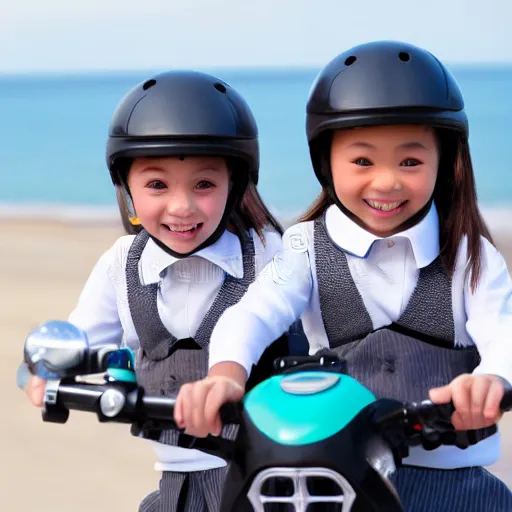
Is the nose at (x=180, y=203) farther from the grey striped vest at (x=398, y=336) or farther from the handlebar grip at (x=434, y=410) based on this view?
the handlebar grip at (x=434, y=410)

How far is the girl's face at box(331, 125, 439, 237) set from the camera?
134 inches

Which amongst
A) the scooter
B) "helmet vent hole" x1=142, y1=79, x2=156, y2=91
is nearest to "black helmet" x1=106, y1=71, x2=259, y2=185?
"helmet vent hole" x1=142, y1=79, x2=156, y2=91

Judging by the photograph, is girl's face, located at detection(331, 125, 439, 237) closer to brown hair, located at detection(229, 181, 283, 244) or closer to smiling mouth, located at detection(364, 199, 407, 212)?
smiling mouth, located at detection(364, 199, 407, 212)

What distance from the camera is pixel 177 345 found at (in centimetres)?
375

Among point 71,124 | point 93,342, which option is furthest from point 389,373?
point 71,124

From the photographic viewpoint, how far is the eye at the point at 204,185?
12.1ft

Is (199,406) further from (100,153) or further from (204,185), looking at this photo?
(100,153)

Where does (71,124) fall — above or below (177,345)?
above

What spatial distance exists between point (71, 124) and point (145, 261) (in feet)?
116

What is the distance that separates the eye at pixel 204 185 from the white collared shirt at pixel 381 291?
0.83 ft

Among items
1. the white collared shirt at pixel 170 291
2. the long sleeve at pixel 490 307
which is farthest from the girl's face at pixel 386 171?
the white collared shirt at pixel 170 291

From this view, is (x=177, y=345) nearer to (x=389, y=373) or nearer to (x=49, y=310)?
(x=389, y=373)

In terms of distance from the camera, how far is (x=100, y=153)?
1156 inches

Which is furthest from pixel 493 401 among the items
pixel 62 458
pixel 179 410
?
pixel 62 458
